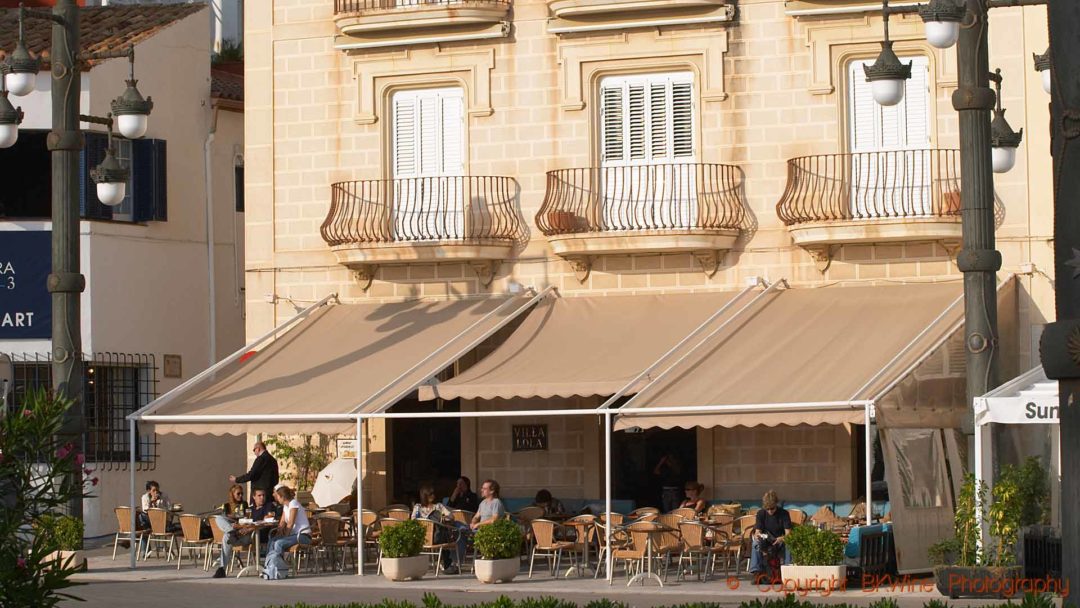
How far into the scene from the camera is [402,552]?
1997 cm

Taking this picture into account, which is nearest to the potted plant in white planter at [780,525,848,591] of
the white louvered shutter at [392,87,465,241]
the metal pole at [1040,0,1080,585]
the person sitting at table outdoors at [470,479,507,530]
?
the person sitting at table outdoors at [470,479,507,530]

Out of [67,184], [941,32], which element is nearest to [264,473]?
[67,184]

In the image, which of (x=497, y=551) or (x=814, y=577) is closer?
(x=814, y=577)

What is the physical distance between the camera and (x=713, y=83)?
23.0 meters

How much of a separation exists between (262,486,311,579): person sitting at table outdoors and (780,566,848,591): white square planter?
561 centimetres

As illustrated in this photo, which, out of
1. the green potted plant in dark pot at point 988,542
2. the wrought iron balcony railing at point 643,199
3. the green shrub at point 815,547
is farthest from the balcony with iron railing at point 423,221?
the green potted plant in dark pot at point 988,542

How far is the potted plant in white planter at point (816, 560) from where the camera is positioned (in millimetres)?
18234

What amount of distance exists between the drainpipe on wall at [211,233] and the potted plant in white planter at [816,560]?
12.8 m

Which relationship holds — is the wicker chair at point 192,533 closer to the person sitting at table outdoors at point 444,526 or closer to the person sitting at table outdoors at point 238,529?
the person sitting at table outdoors at point 238,529

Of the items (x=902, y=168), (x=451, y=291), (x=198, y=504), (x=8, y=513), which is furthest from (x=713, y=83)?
(x=8, y=513)

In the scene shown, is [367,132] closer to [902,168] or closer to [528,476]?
[528,476]

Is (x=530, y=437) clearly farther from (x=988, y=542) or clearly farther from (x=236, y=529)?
(x=988, y=542)

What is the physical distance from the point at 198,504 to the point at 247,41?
736 centimetres

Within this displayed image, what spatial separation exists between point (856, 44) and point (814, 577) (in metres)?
7.25
